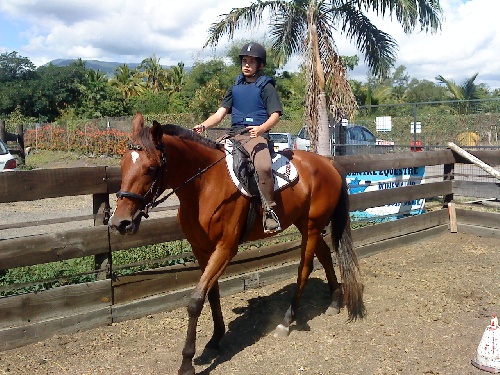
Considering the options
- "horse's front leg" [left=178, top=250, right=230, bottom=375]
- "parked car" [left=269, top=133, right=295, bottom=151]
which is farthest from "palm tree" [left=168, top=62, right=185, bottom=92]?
"horse's front leg" [left=178, top=250, right=230, bottom=375]

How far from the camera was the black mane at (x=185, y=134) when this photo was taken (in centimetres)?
401

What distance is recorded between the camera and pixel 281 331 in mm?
4848

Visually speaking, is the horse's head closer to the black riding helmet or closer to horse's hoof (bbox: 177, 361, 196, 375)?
horse's hoof (bbox: 177, 361, 196, 375)

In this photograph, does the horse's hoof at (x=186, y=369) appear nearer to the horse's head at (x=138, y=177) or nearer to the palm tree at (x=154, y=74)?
the horse's head at (x=138, y=177)

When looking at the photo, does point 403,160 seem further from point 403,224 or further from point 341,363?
point 341,363

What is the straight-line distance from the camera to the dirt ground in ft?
13.6

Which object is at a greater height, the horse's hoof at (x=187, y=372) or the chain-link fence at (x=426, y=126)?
the chain-link fence at (x=426, y=126)

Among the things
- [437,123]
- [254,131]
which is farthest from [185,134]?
[437,123]

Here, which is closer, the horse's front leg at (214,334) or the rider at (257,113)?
the horse's front leg at (214,334)

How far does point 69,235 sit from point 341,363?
2.70 metres

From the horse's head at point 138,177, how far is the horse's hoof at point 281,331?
1976 millimetres

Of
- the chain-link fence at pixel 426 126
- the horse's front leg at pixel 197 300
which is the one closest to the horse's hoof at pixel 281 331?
the horse's front leg at pixel 197 300

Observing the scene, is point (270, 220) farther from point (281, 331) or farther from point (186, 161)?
point (281, 331)

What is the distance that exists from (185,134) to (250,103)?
846 millimetres
